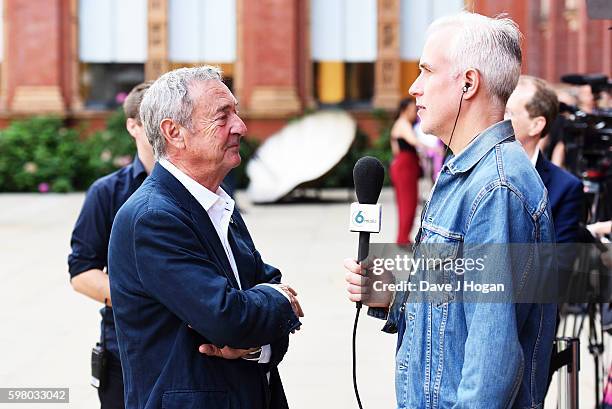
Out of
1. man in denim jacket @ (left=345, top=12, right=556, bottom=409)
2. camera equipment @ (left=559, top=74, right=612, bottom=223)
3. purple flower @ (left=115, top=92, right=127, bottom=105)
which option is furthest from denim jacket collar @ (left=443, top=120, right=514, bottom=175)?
purple flower @ (left=115, top=92, right=127, bottom=105)

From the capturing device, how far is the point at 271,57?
81.4 ft

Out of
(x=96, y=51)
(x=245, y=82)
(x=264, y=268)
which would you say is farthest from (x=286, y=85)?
(x=264, y=268)

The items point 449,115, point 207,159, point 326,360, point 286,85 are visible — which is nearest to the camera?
point 449,115

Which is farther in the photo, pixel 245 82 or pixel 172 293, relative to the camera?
pixel 245 82

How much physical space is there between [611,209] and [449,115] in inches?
195

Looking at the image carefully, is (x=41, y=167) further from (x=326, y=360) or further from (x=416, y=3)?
(x=326, y=360)

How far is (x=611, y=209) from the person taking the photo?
7.83 m

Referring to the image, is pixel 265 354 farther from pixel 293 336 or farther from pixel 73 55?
pixel 73 55

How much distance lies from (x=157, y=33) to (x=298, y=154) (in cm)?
547

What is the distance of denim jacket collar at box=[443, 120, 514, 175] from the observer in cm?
310

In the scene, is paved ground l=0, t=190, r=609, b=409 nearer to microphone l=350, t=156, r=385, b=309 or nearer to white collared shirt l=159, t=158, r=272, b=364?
white collared shirt l=159, t=158, r=272, b=364

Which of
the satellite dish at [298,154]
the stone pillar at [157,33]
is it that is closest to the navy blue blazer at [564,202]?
the satellite dish at [298,154]

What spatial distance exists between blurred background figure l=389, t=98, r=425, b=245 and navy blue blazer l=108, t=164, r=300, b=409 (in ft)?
34.1

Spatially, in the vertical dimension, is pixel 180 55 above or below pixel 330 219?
above
